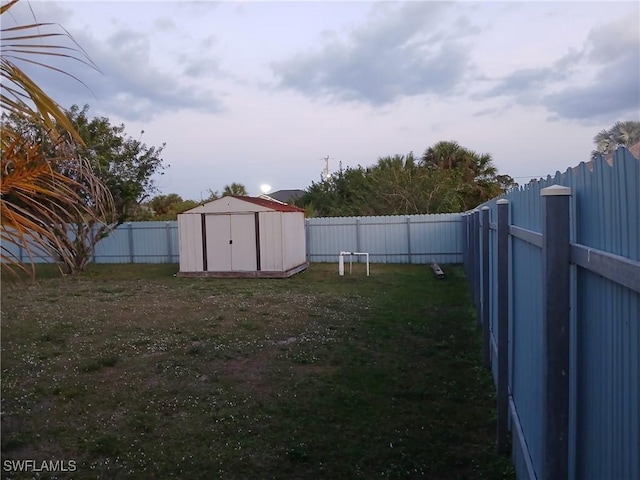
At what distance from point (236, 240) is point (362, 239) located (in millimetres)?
5317

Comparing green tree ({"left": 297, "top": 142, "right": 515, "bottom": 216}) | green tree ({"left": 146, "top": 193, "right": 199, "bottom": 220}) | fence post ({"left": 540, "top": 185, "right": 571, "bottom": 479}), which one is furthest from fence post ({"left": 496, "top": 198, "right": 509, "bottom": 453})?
green tree ({"left": 146, "top": 193, "right": 199, "bottom": 220})

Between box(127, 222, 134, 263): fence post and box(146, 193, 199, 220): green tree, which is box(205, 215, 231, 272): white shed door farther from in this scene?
box(146, 193, 199, 220): green tree

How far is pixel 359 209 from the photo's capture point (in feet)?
91.1

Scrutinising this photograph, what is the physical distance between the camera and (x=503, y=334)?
4.41m

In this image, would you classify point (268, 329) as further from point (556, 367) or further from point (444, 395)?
point (556, 367)

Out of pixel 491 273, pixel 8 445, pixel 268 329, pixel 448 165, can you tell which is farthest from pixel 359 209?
pixel 8 445

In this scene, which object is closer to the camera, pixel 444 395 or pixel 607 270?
pixel 607 270

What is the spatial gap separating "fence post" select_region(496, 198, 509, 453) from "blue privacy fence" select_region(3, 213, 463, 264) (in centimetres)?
1528

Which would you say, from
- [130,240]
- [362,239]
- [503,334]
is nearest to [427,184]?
[362,239]

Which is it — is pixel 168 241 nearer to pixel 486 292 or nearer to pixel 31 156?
pixel 486 292

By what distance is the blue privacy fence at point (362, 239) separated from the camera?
1984cm

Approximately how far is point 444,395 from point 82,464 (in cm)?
321

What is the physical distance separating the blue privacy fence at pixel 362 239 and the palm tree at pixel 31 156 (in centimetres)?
1805

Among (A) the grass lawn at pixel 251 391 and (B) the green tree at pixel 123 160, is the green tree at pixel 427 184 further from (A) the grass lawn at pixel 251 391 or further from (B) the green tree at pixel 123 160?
(A) the grass lawn at pixel 251 391
